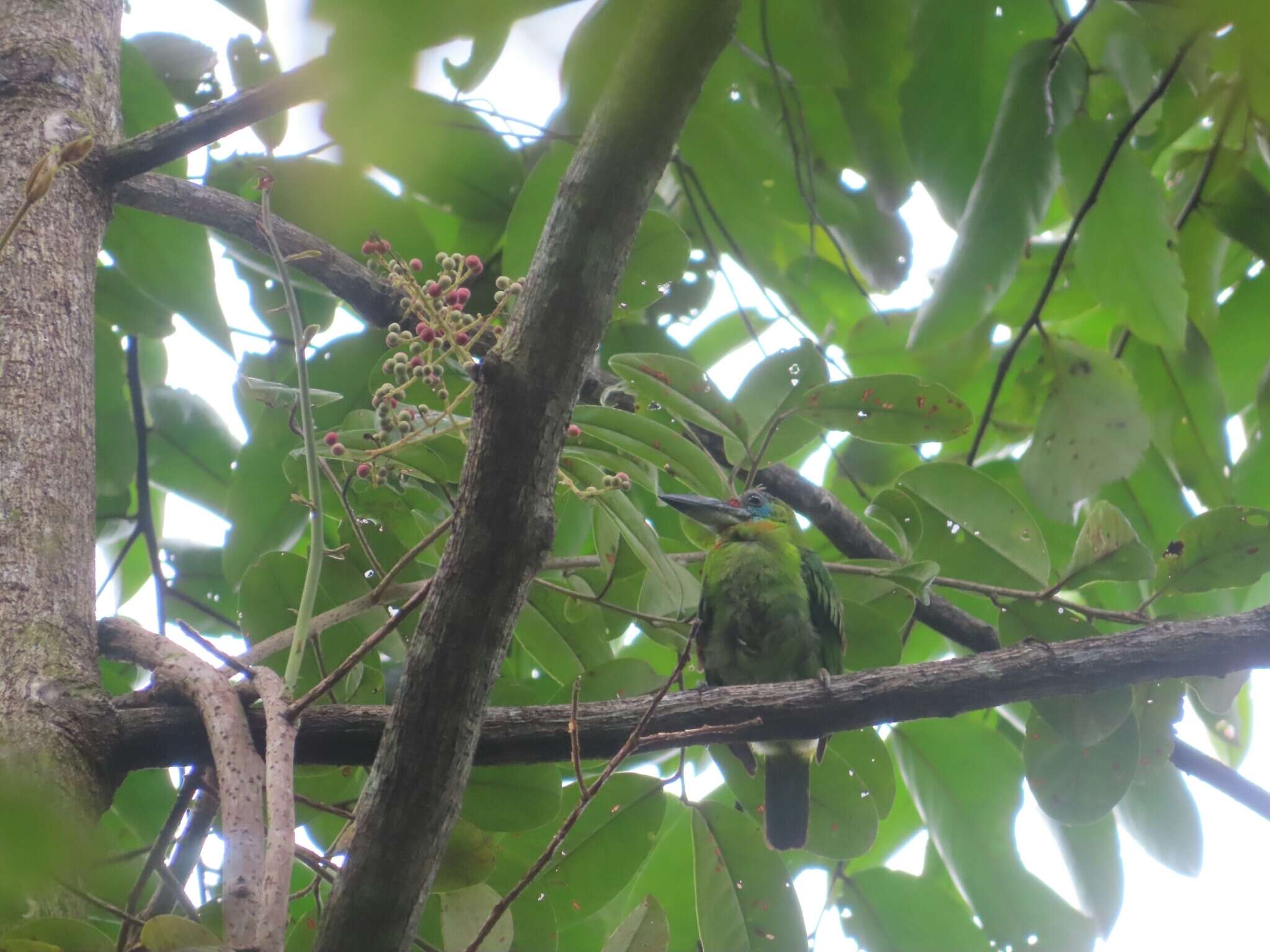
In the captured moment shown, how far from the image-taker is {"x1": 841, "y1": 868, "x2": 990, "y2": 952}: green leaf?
251 centimetres

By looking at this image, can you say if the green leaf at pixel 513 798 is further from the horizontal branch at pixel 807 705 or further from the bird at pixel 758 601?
the bird at pixel 758 601

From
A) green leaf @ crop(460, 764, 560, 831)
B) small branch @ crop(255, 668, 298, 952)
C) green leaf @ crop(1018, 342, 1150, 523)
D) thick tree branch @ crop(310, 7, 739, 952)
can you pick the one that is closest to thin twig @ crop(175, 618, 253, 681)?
small branch @ crop(255, 668, 298, 952)

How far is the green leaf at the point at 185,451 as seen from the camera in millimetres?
2904

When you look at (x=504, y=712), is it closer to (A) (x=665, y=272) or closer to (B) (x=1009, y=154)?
(A) (x=665, y=272)

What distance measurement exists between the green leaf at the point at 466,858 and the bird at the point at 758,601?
1194 mm

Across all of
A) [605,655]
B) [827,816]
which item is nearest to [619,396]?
[605,655]

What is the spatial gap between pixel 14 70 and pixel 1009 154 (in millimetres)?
2106

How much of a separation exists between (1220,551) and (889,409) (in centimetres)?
74

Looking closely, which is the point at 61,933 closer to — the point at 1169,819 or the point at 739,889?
the point at 739,889

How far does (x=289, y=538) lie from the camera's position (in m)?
2.59

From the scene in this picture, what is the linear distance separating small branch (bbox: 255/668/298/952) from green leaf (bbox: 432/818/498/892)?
504 millimetres

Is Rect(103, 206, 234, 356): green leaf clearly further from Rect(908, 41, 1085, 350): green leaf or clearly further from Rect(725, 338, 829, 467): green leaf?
Rect(908, 41, 1085, 350): green leaf

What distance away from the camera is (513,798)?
190 cm

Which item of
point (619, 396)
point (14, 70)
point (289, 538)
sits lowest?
point (289, 538)
